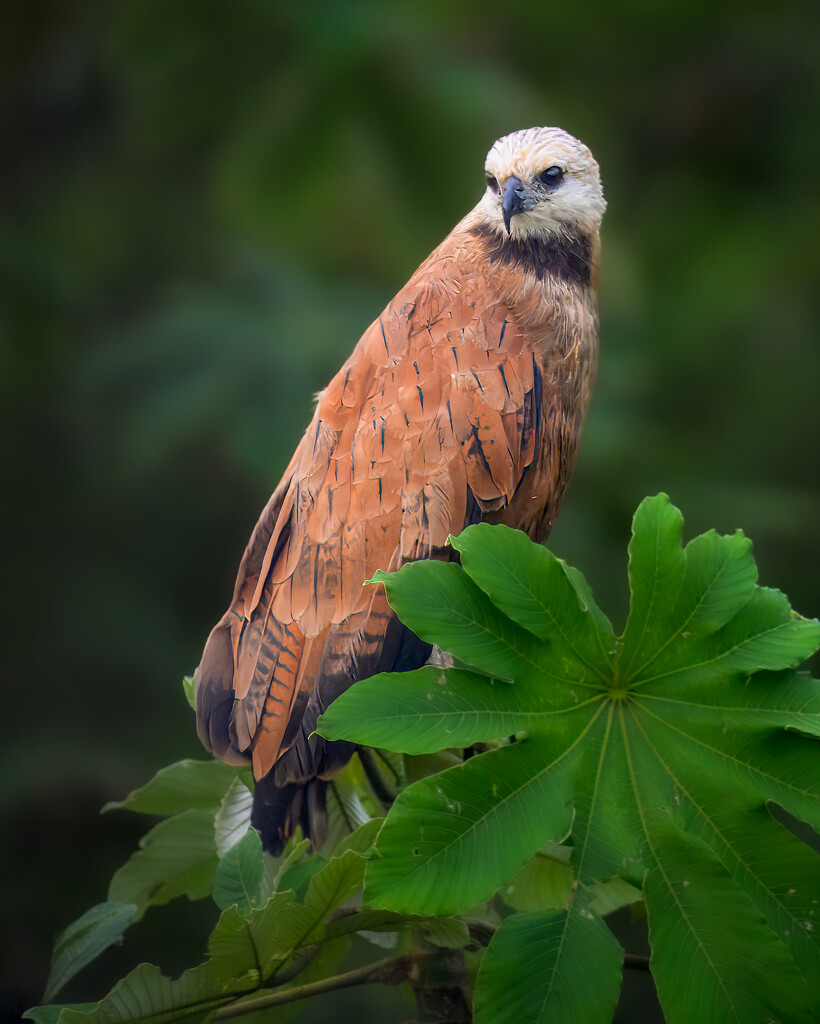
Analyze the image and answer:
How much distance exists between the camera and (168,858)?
0.84 m

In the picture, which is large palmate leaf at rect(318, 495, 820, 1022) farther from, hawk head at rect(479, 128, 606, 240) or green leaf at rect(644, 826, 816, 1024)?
hawk head at rect(479, 128, 606, 240)

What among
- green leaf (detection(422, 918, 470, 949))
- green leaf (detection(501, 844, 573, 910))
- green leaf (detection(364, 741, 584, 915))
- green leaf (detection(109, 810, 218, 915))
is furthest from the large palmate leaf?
green leaf (detection(109, 810, 218, 915))

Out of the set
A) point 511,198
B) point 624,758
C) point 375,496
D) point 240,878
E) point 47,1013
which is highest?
point 511,198

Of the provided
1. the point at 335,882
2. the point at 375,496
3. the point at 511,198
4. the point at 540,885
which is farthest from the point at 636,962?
the point at 511,198

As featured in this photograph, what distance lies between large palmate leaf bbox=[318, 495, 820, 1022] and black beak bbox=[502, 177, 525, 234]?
0.83 feet

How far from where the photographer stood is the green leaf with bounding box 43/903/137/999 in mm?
748

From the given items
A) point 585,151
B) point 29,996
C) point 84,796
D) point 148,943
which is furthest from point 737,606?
point 84,796

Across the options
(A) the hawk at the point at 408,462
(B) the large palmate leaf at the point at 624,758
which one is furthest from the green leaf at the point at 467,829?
(A) the hawk at the point at 408,462

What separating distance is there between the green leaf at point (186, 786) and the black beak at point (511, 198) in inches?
19.7

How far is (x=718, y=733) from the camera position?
62 cm

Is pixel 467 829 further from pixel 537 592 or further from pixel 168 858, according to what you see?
pixel 168 858

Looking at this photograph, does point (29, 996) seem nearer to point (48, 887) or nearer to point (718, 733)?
point (48, 887)

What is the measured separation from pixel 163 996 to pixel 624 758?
323 millimetres

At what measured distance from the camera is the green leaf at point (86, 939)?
748mm
